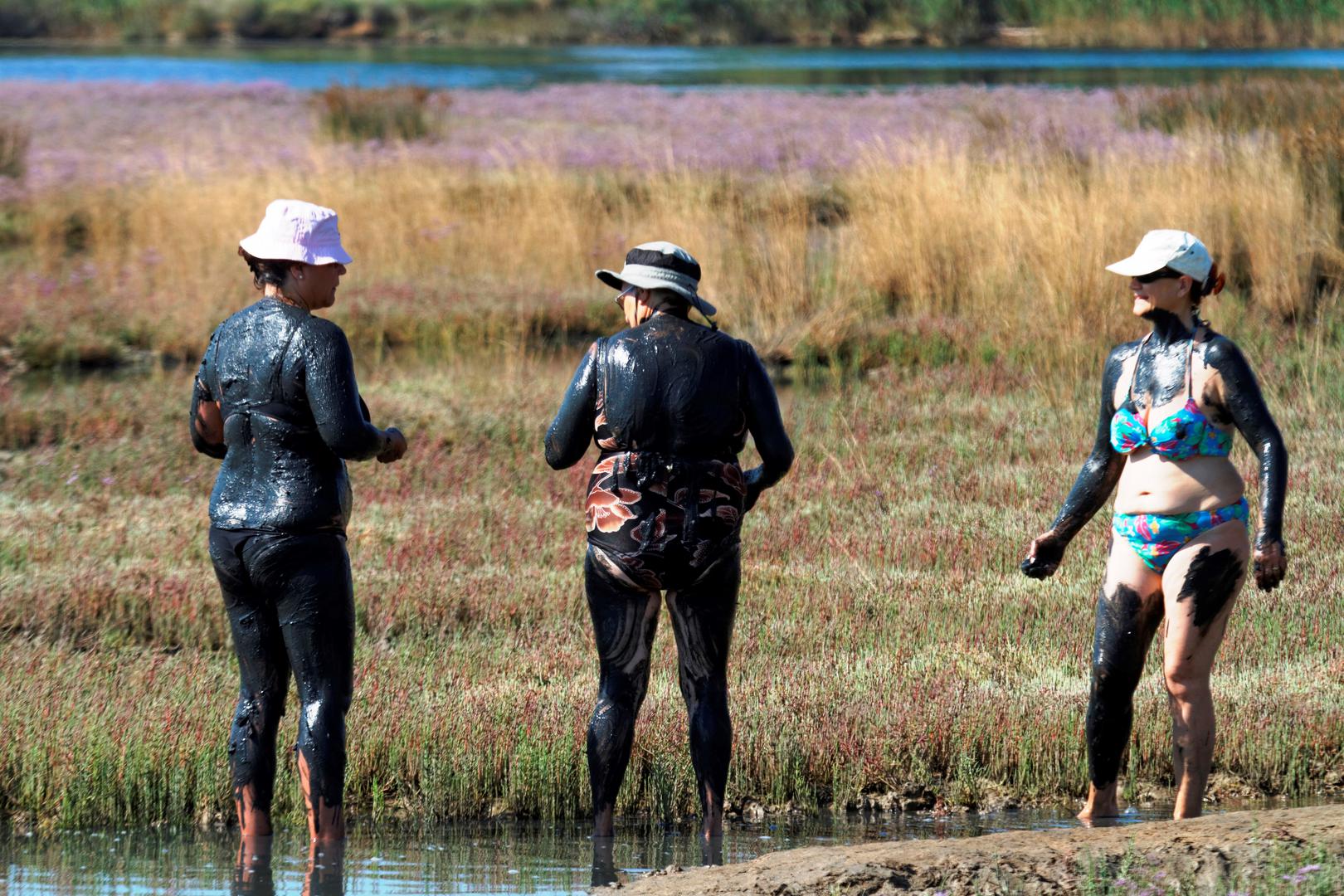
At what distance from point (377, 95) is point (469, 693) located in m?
23.1

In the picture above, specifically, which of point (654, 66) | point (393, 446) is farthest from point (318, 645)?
point (654, 66)

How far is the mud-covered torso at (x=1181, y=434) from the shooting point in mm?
5438

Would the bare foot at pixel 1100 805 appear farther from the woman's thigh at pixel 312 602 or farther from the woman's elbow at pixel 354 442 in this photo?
the woman's elbow at pixel 354 442

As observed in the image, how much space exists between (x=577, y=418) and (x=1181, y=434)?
1795mm

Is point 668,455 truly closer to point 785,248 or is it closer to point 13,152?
point 785,248

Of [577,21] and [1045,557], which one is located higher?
[577,21]

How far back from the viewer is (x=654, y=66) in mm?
58688

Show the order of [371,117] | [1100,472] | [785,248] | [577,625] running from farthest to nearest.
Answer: [371,117]
[785,248]
[577,625]
[1100,472]

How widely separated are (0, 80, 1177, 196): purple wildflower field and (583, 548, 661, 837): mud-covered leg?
1443cm

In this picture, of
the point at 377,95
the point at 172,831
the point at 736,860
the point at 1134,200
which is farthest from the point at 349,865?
the point at 377,95

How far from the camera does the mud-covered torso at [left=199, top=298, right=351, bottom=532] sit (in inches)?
210

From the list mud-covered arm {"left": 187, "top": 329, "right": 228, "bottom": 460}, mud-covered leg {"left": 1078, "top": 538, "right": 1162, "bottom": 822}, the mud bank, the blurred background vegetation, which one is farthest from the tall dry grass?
the blurred background vegetation

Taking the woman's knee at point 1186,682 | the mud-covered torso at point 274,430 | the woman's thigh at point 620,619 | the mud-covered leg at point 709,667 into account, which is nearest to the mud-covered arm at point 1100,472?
the woman's knee at point 1186,682

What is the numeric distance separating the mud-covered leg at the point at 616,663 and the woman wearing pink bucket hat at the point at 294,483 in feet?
2.44
